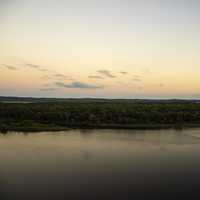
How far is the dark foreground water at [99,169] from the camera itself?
9422mm

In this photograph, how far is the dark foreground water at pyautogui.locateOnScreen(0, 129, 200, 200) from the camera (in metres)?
9.42

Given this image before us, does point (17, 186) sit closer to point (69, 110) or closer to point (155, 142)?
point (155, 142)

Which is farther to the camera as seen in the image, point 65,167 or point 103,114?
point 103,114

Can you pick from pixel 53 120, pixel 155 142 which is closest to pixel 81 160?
pixel 155 142

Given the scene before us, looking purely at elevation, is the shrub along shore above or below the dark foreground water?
above

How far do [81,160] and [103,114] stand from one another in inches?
698

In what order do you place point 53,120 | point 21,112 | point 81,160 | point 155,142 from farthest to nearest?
1. point 21,112
2. point 53,120
3. point 155,142
4. point 81,160

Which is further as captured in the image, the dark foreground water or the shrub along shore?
the shrub along shore

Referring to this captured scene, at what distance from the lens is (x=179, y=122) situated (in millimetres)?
30484

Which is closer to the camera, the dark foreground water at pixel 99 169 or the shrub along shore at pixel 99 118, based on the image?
A: the dark foreground water at pixel 99 169

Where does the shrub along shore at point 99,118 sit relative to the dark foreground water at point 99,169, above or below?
above

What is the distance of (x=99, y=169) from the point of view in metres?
11.9

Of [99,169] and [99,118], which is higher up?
[99,118]

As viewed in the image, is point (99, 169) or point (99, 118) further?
point (99, 118)
